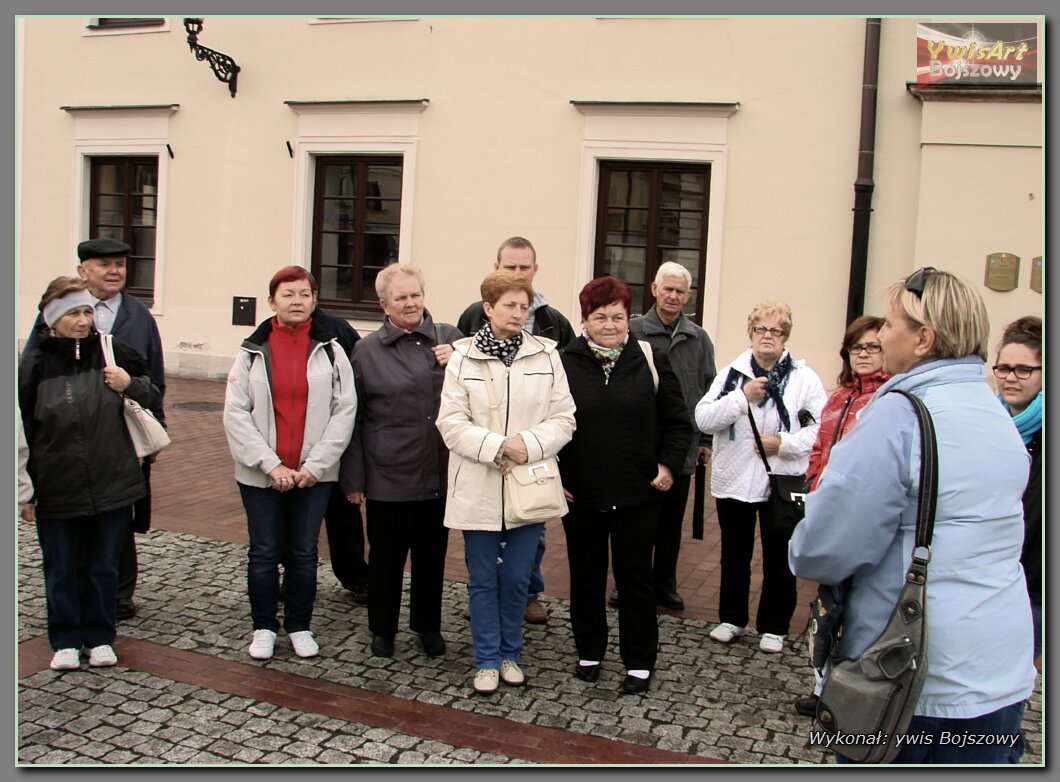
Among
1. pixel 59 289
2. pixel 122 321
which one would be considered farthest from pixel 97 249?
pixel 59 289

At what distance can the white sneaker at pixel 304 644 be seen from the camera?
4629mm

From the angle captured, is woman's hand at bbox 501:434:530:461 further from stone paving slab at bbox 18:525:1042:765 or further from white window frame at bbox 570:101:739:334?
white window frame at bbox 570:101:739:334

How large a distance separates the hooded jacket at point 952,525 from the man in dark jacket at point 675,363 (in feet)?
9.50

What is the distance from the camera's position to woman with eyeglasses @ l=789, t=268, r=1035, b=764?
240cm

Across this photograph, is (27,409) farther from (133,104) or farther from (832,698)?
(133,104)

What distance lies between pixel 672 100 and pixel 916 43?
8.67ft

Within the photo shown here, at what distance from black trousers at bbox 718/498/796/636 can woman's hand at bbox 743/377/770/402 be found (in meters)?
0.52

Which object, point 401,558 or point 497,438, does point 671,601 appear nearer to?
point 401,558

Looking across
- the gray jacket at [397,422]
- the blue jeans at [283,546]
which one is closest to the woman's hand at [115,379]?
the blue jeans at [283,546]

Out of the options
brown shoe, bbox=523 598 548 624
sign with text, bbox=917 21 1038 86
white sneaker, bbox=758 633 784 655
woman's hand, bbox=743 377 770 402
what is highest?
sign with text, bbox=917 21 1038 86

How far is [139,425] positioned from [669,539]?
2869 mm

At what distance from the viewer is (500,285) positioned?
4.28 metres

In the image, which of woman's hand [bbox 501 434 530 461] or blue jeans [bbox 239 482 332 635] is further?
blue jeans [bbox 239 482 332 635]

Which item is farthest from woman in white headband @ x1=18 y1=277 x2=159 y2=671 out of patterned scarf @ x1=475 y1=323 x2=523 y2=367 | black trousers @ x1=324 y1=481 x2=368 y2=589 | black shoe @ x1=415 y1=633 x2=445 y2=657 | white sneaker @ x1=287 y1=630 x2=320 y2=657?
patterned scarf @ x1=475 y1=323 x2=523 y2=367
